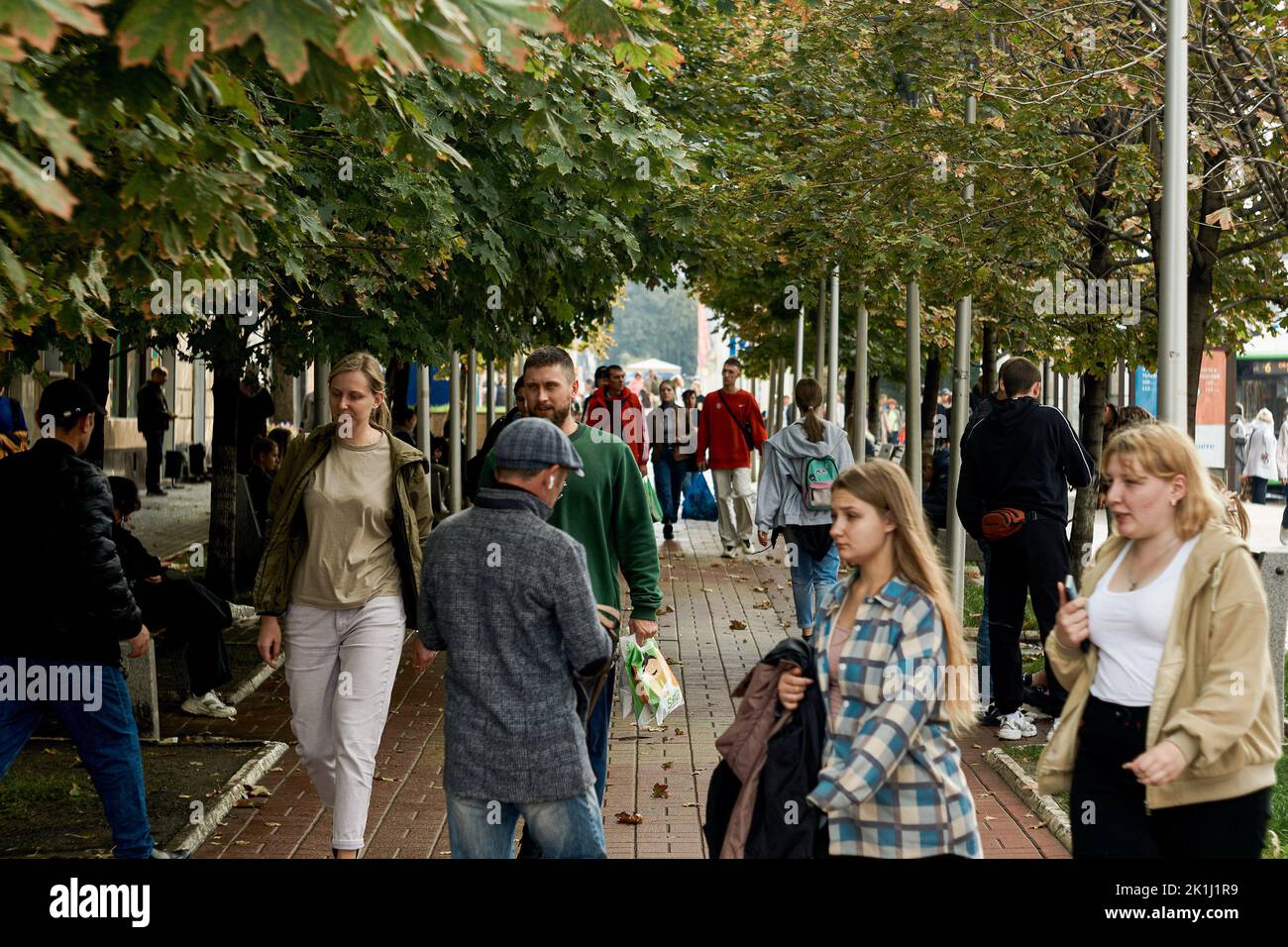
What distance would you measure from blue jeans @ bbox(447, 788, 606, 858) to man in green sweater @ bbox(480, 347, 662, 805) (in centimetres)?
129

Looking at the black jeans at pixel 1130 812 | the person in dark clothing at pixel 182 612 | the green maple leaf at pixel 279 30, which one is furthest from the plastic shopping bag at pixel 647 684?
the person in dark clothing at pixel 182 612

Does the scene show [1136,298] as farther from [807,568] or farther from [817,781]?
[817,781]

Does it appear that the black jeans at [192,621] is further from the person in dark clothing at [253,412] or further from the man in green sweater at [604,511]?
the person in dark clothing at [253,412]

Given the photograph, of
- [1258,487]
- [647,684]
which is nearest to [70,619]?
[647,684]

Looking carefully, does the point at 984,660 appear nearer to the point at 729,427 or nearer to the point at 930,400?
the point at 729,427

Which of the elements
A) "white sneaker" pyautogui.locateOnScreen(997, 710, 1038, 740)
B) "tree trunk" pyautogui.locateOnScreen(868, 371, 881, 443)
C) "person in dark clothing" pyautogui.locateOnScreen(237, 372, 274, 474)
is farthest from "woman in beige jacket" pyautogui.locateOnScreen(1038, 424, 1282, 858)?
"tree trunk" pyautogui.locateOnScreen(868, 371, 881, 443)

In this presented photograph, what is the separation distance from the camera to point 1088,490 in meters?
12.6

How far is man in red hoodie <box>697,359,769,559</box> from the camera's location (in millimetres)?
19031

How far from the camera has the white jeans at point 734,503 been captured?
1927cm

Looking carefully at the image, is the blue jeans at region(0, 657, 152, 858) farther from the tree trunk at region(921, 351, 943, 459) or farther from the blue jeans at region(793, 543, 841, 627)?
the tree trunk at region(921, 351, 943, 459)

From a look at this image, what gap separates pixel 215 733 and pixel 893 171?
20.8ft

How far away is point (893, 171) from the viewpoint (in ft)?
40.0

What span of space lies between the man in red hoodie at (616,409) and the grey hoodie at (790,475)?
4.07 m

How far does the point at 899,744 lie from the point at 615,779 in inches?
171
